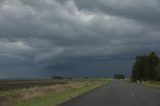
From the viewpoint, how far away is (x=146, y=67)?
142 metres

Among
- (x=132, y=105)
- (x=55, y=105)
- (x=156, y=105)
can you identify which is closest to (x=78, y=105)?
(x=55, y=105)

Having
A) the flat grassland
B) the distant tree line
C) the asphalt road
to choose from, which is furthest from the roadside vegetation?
the asphalt road

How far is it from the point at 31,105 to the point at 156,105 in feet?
26.0

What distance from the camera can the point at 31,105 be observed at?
932 inches

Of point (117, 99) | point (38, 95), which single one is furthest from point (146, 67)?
point (117, 99)

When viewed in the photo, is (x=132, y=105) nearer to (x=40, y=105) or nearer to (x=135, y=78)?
(x=40, y=105)

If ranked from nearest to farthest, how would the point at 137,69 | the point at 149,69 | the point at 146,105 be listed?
the point at 146,105
the point at 149,69
the point at 137,69

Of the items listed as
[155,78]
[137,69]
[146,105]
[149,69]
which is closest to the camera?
[146,105]

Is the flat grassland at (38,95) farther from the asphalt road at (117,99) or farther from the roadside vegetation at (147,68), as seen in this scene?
the roadside vegetation at (147,68)

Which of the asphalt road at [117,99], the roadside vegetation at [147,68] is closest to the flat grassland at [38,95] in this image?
the asphalt road at [117,99]

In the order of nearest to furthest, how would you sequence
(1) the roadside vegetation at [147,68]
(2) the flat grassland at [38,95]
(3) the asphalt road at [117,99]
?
(3) the asphalt road at [117,99] < (2) the flat grassland at [38,95] < (1) the roadside vegetation at [147,68]

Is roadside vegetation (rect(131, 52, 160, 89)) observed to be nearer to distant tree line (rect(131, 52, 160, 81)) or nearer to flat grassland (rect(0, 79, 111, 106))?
distant tree line (rect(131, 52, 160, 81))

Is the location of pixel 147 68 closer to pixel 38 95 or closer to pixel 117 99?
pixel 38 95

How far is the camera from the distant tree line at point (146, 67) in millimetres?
133675
